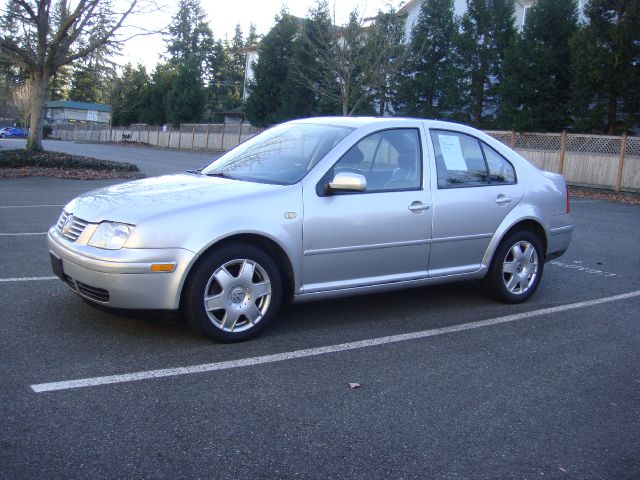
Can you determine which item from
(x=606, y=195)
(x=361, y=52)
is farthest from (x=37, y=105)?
(x=606, y=195)

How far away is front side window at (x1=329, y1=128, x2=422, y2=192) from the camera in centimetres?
565

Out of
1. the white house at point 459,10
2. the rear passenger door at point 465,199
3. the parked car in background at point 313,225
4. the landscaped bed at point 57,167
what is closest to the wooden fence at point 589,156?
the white house at point 459,10

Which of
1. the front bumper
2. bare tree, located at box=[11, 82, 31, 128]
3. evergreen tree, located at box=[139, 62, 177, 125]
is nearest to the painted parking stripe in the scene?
the front bumper

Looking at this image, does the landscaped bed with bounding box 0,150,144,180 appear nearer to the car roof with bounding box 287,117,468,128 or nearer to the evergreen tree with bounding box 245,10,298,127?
the car roof with bounding box 287,117,468,128

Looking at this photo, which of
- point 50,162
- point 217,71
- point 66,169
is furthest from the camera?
point 217,71

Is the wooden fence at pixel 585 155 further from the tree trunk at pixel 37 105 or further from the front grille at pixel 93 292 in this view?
the front grille at pixel 93 292

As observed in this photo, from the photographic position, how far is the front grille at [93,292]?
4.76m

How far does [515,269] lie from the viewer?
662 centimetres

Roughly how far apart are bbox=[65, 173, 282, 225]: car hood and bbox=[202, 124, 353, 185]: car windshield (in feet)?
0.76

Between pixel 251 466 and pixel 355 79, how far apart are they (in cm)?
2742

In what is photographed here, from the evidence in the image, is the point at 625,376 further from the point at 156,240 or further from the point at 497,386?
the point at 156,240

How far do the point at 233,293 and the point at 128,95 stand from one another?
64.6 metres

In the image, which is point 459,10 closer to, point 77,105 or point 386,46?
point 386,46

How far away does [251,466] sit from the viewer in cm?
332
